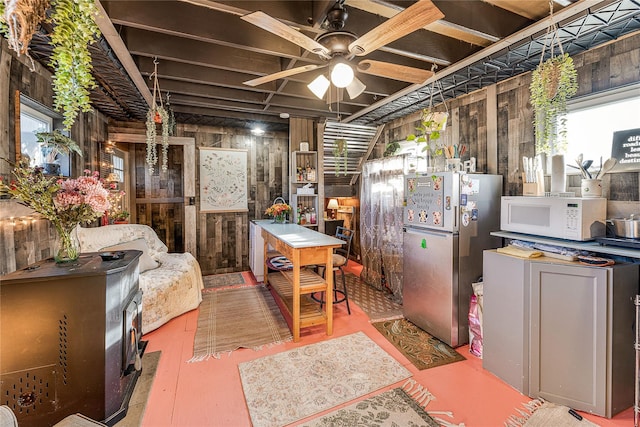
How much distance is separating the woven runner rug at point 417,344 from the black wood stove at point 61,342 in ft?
7.46

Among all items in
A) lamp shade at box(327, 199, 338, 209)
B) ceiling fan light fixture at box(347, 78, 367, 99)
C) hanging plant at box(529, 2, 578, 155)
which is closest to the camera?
hanging plant at box(529, 2, 578, 155)

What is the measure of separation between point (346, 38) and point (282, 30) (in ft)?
1.39

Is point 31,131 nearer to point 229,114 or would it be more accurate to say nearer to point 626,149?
point 229,114

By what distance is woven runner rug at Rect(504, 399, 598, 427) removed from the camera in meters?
1.76

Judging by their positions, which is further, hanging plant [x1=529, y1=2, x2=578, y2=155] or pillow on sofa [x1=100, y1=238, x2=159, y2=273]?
pillow on sofa [x1=100, y1=238, x2=159, y2=273]

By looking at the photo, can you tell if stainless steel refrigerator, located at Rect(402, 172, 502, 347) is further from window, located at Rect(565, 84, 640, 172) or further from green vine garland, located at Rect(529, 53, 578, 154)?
window, located at Rect(565, 84, 640, 172)

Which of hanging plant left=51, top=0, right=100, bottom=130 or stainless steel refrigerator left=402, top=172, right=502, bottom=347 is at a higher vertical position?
hanging plant left=51, top=0, right=100, bottom=130

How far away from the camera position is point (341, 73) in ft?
5.88

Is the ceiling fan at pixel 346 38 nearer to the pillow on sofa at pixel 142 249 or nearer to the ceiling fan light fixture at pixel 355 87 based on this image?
the ceiling fan light fixture at pixel 355 87

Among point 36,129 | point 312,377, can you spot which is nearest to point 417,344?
point 312,377

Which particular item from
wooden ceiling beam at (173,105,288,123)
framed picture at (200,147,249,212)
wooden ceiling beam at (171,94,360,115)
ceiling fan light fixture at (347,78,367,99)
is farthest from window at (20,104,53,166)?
ceiling fan light fixture at (347,78,367,99)

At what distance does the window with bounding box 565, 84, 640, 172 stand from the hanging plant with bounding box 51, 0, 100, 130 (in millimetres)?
3454

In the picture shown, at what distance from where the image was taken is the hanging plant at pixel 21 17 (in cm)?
101

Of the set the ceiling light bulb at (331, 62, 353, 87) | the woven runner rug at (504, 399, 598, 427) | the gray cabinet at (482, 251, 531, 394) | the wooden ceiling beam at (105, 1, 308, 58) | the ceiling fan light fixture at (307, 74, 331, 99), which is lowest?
the woven runner rug at (504, 399, 598, 427)
